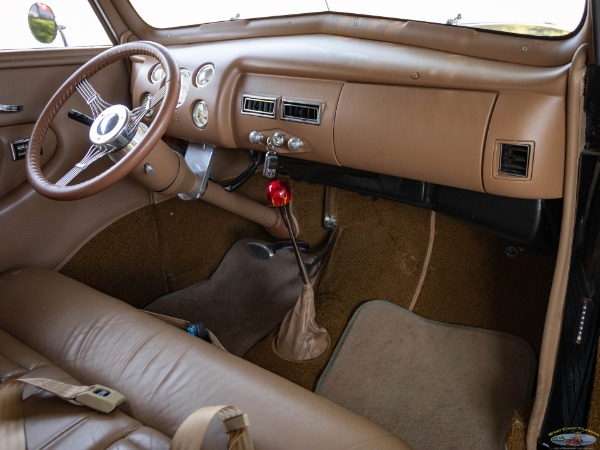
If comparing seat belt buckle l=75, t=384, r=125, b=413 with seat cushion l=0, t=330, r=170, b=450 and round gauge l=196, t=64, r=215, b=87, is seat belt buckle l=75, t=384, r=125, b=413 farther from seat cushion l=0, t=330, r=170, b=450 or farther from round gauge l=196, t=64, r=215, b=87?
round gauge l=196, t=64, r=215, b=87

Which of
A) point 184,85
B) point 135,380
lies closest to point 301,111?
point 184,85

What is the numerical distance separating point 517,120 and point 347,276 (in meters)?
1.20

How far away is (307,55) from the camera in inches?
73.3

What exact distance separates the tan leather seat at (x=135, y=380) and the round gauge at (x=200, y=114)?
0.75m

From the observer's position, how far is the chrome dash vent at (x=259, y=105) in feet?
6.29

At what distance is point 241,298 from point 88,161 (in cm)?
115

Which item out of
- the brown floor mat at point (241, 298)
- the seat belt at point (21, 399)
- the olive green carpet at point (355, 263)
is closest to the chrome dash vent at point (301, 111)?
the olive green carpet at point (355, 263)

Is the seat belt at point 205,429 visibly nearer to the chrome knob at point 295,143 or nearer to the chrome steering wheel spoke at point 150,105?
the chrome steering wheel spoke at point 150,105

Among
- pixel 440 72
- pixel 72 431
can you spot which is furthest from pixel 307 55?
pixel 72 431

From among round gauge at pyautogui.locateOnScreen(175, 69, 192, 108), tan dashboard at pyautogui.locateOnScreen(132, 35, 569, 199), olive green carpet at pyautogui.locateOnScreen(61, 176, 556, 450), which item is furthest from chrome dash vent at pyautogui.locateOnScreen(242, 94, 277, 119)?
olive green carpet at pyautogui.locateOnScreen(61, 176, 556, 450)

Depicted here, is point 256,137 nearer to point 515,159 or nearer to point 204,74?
point 204,74

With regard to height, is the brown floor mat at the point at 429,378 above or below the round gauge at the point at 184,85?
below

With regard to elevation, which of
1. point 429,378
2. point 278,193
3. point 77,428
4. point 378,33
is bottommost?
point 429,378

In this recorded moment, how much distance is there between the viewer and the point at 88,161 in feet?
5.27
